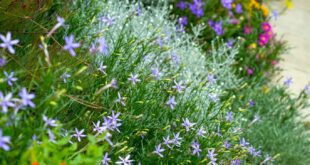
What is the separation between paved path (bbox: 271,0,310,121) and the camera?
7.20 m

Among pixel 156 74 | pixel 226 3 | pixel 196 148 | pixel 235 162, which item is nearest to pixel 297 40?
pixel 226 3

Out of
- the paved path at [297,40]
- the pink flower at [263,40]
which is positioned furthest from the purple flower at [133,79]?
the pink flower at [263,40]

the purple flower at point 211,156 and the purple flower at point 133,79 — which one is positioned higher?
the purple flower at point 133,79

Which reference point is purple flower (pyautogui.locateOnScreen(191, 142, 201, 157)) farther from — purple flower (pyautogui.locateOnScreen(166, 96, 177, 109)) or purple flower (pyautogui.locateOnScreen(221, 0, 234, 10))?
purple flower (pyautogui.locateOnScreen(221, 0, 234, 10))

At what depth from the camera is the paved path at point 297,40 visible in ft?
23.6

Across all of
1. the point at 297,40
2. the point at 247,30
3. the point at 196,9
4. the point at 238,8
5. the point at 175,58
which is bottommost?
the point at 175,58

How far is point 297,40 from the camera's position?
8.48 metres

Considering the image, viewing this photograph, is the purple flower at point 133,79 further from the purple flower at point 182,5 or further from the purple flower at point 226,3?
the purple flower at point 226,3

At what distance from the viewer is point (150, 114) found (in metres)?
3.10

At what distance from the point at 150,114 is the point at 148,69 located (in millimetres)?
515

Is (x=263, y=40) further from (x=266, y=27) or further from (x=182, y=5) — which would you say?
(x=182, y=5)

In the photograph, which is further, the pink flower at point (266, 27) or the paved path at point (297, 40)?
the paved path at point (297, 40)

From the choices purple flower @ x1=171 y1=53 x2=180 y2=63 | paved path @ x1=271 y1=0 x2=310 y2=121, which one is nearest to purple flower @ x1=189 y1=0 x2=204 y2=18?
paved path @ x1=271 y1=0 x2=310 y2=121

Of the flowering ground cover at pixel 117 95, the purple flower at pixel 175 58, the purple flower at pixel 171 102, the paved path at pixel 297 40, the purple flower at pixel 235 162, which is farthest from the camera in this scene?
the paved path at pixel 297 40
